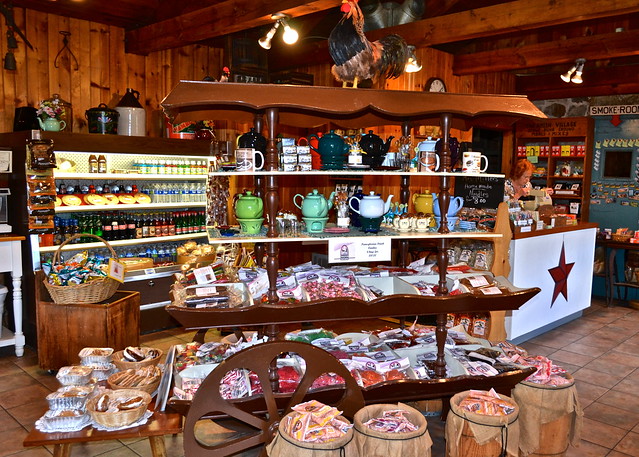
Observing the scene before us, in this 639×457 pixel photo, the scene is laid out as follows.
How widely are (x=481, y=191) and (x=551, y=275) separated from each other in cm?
141

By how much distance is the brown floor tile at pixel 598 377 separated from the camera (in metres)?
4.17

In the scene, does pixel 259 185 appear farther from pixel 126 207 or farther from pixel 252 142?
pixel 126 207

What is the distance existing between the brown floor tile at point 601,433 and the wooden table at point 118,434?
2.51 m

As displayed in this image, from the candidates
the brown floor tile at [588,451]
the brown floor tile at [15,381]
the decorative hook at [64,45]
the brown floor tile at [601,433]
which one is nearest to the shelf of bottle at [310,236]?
the brown floor tile at [588,451]

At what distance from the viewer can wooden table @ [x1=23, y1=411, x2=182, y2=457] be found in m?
2.21

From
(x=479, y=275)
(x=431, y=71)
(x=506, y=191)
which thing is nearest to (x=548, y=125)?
(x=431, y=71)

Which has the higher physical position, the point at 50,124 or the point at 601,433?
the point at 50,124

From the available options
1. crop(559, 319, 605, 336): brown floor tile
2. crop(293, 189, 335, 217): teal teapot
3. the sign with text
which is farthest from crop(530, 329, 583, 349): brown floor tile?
crop(293, 189, 335, 217): teal teapot

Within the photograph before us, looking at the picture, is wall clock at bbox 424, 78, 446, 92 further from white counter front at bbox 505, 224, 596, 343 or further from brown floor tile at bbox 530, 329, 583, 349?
brown floor tile at bbox 530, 329, 583, 349

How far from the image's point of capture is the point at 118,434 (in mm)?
2254

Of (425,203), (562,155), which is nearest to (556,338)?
(425,203)

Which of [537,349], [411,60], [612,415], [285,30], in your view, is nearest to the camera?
[612,415]

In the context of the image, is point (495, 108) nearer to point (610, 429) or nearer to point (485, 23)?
point (610, 429)

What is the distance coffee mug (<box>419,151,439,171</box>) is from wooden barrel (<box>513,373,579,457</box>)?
1.26 meters
